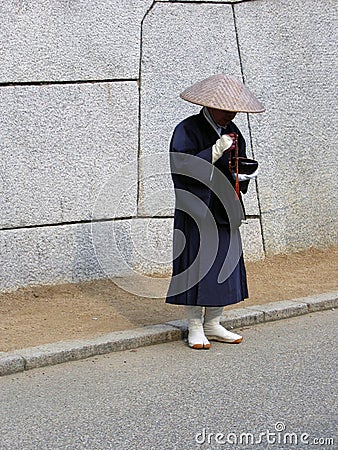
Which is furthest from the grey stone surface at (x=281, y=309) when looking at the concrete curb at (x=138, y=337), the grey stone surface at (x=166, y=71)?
the grey stone surface at (x=166, y=71)

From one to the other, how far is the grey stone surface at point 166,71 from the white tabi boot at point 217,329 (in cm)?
192

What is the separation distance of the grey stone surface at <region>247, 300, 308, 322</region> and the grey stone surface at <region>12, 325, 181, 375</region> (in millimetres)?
871

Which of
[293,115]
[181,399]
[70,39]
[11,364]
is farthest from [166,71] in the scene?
[181,399]

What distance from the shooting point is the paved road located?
176 inches

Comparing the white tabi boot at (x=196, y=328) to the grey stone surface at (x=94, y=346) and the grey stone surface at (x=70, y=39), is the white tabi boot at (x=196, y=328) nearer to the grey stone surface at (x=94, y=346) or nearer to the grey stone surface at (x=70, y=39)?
the grey stone surface at (x=94, y=346)

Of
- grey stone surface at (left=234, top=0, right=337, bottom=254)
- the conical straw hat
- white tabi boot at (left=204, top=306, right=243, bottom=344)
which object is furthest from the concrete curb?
the conical straw hat

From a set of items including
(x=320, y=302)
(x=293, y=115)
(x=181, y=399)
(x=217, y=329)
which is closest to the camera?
(x=181, y=399)

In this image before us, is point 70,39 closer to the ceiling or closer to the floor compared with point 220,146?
closer to the ceiling

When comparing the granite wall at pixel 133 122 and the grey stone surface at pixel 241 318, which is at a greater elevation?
the granite wall at pixel 133 122

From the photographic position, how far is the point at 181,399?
16.6 ft

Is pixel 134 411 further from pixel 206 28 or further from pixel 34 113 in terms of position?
pixel 206 28

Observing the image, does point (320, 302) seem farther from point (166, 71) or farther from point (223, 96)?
point (166, 71)

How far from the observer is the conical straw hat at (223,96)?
18.6ft

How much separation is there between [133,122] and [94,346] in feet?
8.62
